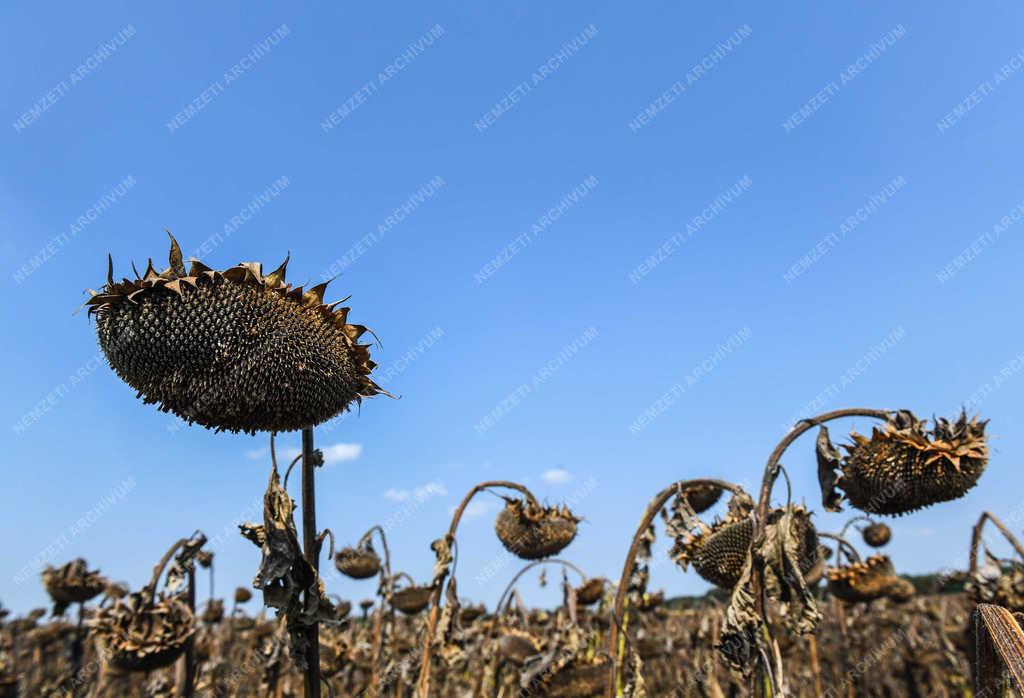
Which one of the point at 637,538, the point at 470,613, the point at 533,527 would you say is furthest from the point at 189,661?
the point at 470,613

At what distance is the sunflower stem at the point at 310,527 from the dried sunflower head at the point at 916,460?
3.60m

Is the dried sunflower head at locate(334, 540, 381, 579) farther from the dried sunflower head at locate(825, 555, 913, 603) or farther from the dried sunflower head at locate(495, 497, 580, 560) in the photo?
the dried sunflower head at locate(825, 555, 913, 603)

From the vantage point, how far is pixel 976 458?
4.84m

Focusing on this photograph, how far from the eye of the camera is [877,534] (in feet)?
40.8

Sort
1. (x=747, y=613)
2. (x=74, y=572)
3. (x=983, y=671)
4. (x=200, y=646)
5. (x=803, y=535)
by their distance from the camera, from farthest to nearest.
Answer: (x=200, y=646), (x=74, y=572), (x=803, y=535), (x=747, y=613), (x=983, y=671)

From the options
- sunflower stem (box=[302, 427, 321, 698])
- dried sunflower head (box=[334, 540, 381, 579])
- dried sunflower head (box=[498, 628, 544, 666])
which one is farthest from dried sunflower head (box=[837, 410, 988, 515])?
dried sunflower head (box=[334, 540, 381, 579])

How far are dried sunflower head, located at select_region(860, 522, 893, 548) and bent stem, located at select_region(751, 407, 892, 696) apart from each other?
8.48 metres

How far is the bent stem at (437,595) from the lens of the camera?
231 inches

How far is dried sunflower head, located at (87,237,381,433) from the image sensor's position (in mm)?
2873

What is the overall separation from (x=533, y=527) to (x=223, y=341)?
15.9 ft

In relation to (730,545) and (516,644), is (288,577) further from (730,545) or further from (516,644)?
(516,644)

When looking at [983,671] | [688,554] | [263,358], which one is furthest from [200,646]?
[983,671]

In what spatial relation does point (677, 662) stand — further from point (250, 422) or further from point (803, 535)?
point (250, 422)

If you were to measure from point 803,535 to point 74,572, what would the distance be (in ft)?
26.3
